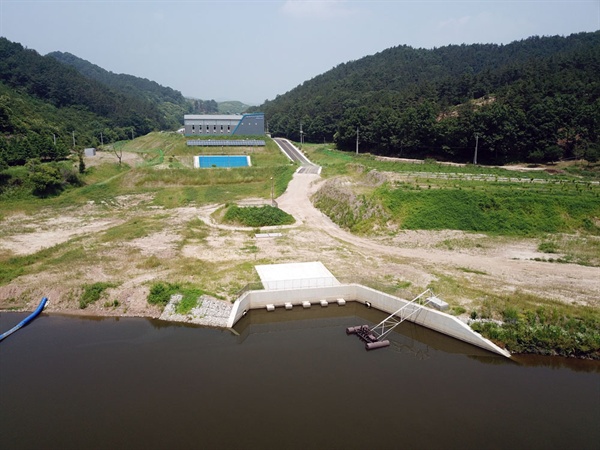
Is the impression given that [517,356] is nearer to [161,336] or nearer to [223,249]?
[161,336]

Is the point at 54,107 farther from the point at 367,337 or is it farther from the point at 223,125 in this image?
the point at 367,337

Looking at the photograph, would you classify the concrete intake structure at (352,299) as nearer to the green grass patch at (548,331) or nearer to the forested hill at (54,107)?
the green grass patch at (548,331)

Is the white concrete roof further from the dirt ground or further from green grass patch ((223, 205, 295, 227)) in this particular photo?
green grass patch ((223, 205, 295, 227))

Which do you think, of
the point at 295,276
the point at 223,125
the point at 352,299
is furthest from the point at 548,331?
the point at 223,125

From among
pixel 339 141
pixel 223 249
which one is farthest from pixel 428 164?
pixel 223 249

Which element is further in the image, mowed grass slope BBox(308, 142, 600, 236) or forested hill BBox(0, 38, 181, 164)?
forested hill BBox(0, 38, 181, 164)

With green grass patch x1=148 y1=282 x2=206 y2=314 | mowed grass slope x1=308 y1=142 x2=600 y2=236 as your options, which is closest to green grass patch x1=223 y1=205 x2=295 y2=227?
mowed grass slope x1=308 y1=142 x2=600 y2=236
